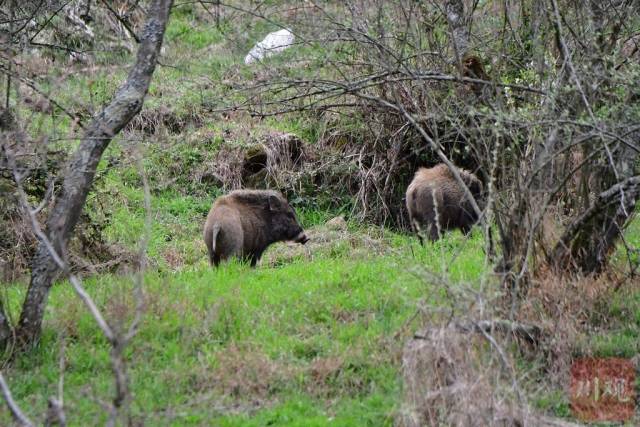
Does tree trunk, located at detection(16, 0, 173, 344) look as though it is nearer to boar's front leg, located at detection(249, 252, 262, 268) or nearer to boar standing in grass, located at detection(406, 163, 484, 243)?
boar's front leg, located at detection(249, 252, 262, 268)

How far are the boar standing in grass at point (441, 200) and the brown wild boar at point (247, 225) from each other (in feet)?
5.78

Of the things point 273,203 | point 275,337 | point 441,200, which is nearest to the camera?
point 275,337

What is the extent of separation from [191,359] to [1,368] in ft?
5.65

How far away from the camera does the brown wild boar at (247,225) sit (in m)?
12.8

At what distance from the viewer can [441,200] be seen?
1406 centimetres

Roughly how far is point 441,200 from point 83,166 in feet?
21.6

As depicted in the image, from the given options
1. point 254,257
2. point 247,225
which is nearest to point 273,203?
point 247,225

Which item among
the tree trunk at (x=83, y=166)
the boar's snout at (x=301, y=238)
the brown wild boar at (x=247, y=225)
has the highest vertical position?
the tree trunk at (x=83, y=166)

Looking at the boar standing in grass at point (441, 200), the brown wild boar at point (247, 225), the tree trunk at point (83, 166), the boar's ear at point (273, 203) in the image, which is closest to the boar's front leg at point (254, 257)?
the brown wild boar at point (247, 225)

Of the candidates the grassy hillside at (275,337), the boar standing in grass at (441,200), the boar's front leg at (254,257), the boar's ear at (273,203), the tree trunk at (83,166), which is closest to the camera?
the grassy hillside at (275,337)

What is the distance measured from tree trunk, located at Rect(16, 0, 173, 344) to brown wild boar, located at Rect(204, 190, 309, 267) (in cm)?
368

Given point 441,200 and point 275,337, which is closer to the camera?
point 275,337

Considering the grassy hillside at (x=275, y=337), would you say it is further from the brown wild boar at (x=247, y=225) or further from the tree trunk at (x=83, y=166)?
the brown wild boar at (x=247, y=225)

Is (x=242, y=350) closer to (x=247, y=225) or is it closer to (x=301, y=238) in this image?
(x=247, y=225)
